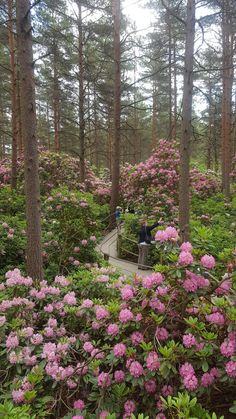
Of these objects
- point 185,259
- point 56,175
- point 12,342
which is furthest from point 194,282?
point 56,175

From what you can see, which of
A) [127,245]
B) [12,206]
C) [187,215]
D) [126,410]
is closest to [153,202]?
[127,245]

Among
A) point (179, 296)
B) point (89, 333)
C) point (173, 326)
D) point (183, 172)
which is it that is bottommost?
point (89, 333)

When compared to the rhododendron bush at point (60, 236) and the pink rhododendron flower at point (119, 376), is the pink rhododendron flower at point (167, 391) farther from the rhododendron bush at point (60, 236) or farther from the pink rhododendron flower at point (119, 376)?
the rhododendron bush at point (60, 236)

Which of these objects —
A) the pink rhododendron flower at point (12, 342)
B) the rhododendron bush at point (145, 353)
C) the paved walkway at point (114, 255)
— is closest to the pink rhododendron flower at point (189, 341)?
the rhododendron bush at point (145, 353)

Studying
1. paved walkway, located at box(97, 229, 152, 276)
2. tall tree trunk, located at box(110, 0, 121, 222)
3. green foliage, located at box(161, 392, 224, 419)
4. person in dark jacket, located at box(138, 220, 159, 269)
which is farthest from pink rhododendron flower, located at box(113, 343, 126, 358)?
tall tree trunk, located at box(110, 0, 121, 222)

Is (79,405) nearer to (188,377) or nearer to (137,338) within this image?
(137,338)

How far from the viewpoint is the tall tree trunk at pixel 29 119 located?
424 cm

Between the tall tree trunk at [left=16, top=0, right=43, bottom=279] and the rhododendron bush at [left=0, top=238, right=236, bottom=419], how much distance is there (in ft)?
5.48

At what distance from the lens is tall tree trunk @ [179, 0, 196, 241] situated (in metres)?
5.89

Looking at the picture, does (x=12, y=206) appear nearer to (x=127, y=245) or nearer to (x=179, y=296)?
(x=127, y=245)

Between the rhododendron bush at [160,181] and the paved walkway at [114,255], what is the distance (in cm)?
182

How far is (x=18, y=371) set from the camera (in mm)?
2621

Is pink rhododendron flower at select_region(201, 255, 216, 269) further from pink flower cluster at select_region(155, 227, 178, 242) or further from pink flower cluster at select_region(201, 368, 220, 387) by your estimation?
pink flower cluster at select_region(201, 368, 220, 387)

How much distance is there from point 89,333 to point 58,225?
15.3 feet
